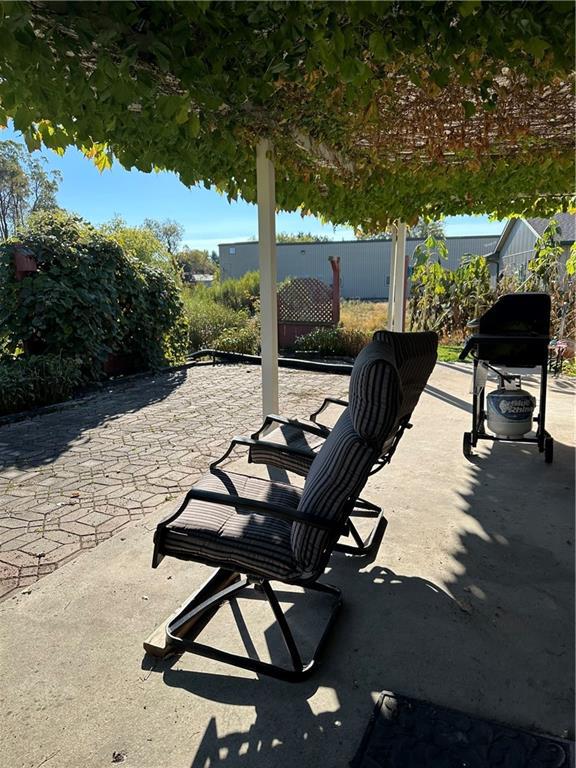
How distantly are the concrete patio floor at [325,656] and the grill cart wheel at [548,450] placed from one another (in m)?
0.82

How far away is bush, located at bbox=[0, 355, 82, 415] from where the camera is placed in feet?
17.8

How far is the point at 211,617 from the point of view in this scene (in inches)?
83.6

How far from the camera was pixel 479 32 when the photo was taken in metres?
1.96

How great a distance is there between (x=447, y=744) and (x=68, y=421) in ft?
15.4

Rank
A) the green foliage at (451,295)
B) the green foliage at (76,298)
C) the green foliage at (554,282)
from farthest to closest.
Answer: the green foliage at (451,295) < the green foliage at (554,282) < the green foliage at (76,298)

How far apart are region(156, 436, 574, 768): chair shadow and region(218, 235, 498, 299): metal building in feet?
93.3

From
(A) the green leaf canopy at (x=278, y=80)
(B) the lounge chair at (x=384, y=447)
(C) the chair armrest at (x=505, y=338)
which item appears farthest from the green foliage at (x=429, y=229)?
(B) the lounge chair at (x=384, y=447)

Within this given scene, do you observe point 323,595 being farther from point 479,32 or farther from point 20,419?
point 20,419

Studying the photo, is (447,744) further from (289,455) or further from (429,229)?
(429,229)

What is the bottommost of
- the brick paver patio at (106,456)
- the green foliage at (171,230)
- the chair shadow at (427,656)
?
the chair shadow at (427,656)

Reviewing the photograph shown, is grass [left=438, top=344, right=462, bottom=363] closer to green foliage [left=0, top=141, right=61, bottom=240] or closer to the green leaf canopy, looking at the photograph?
the green leaf canopy

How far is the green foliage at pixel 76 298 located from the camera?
6.13 meters

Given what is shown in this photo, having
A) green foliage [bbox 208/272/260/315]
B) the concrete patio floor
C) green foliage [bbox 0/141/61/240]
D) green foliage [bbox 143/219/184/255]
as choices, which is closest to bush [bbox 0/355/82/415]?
the concrete patio floor

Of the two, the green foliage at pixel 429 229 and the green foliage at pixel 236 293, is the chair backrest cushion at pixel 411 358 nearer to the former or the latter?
the green foliage at pixel 429 229
